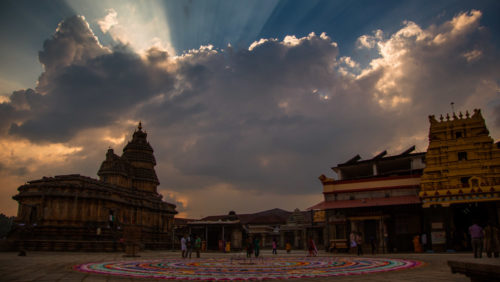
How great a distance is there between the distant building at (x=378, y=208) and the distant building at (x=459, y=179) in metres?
1.80

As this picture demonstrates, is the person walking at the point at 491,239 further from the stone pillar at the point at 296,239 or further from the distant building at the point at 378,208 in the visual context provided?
the stone pillar at the point at 296,239

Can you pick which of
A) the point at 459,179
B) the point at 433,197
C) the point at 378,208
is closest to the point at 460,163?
the point at 459,179

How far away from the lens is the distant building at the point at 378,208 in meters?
35.6

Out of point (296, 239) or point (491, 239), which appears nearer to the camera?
point (491, 239)

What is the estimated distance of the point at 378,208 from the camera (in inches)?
1447

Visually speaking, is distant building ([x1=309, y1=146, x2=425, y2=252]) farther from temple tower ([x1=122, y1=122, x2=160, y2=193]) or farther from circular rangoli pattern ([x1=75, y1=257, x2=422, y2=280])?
temple tower ([x1=122, y1=122, x2=160, y2=193])

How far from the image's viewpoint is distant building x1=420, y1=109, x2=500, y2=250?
32.6m

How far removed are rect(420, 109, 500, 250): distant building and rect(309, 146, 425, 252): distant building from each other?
5.91 ft

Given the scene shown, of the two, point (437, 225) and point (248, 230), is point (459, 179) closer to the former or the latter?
point (437, 225)

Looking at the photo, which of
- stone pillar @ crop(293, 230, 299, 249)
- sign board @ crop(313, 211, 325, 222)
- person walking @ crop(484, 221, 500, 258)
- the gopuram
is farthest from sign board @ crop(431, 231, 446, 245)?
stone pillar @ crop(293, 230, 299, 249)

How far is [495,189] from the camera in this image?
31.5m

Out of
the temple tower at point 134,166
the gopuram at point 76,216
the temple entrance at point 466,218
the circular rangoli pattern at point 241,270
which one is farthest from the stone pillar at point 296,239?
the circular rangoli pattern at point 241,270

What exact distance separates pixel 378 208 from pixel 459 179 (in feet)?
25.0

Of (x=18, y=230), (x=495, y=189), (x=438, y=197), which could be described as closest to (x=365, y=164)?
(x=438, y=197)
